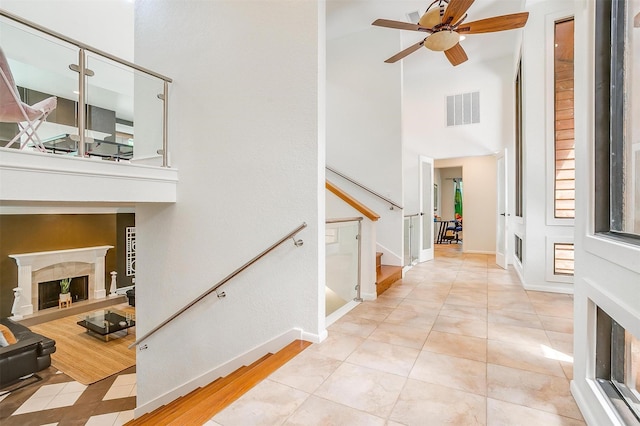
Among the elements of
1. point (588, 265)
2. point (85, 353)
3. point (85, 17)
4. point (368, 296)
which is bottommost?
A: point (85, 353)

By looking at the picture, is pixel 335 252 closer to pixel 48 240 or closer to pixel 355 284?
pixel 355 284

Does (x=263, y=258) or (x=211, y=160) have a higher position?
(x=211, y=160)

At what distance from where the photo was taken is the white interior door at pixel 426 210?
615 centimetres

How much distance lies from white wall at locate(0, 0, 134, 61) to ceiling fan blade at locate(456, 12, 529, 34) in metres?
4.46

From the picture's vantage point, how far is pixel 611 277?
126cm

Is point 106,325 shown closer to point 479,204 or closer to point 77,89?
point 77,89

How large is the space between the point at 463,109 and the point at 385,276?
4273mm

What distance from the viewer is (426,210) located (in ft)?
21.6

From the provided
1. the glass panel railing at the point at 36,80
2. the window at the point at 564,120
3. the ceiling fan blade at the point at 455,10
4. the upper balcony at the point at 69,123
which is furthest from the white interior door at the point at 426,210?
the glass panel railing at the point at 36,80

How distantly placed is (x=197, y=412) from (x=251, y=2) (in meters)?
3.34

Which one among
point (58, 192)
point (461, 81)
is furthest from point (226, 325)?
point (461, 81)

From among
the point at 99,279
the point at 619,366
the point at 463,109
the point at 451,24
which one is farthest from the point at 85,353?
the point at 463,109

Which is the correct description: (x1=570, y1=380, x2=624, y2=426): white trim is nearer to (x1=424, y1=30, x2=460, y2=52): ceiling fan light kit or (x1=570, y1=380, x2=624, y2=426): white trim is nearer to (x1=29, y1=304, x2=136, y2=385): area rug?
(x1=424, y1=30, x2=460, y2=52): ceiling fan light kit

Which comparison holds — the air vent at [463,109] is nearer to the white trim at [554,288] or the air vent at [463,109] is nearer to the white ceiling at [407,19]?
the white ceiling at [407,19]
